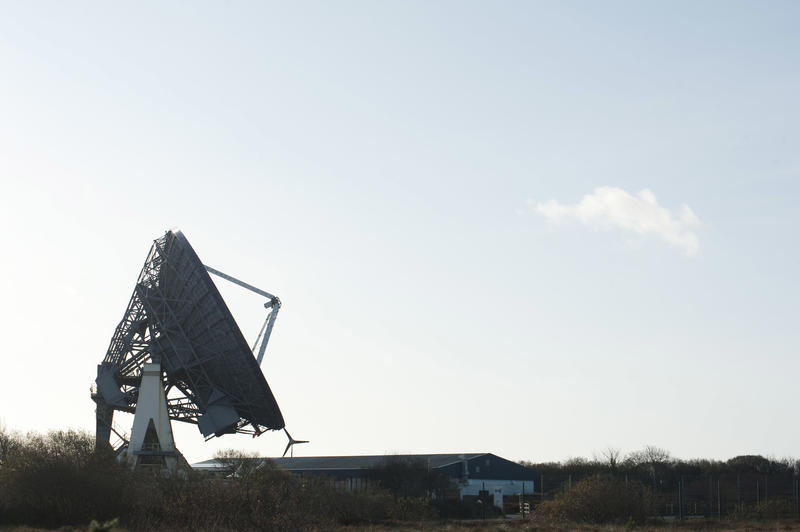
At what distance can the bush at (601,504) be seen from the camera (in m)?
50.0

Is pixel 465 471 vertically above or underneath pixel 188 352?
underneath

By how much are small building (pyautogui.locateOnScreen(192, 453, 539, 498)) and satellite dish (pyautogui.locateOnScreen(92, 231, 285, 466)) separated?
823 inches

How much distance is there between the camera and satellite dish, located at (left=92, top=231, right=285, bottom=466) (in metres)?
53.9

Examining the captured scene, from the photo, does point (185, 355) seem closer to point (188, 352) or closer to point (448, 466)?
point (188, 352)

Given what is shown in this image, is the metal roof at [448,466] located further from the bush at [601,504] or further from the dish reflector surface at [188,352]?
the bush at [601,504]

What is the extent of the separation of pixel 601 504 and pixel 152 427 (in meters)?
24.5

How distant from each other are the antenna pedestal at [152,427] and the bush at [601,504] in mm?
20801

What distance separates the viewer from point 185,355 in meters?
56.1

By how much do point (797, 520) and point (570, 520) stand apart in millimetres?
13471

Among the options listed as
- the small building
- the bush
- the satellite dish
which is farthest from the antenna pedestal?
the small building

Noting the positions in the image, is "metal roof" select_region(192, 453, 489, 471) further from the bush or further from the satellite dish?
the bush

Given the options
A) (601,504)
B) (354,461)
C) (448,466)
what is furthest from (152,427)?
(354,461)

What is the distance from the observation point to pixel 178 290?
55688 millimetres

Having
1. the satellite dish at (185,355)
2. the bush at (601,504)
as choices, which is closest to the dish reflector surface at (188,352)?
the satellite dish at (185,355)
